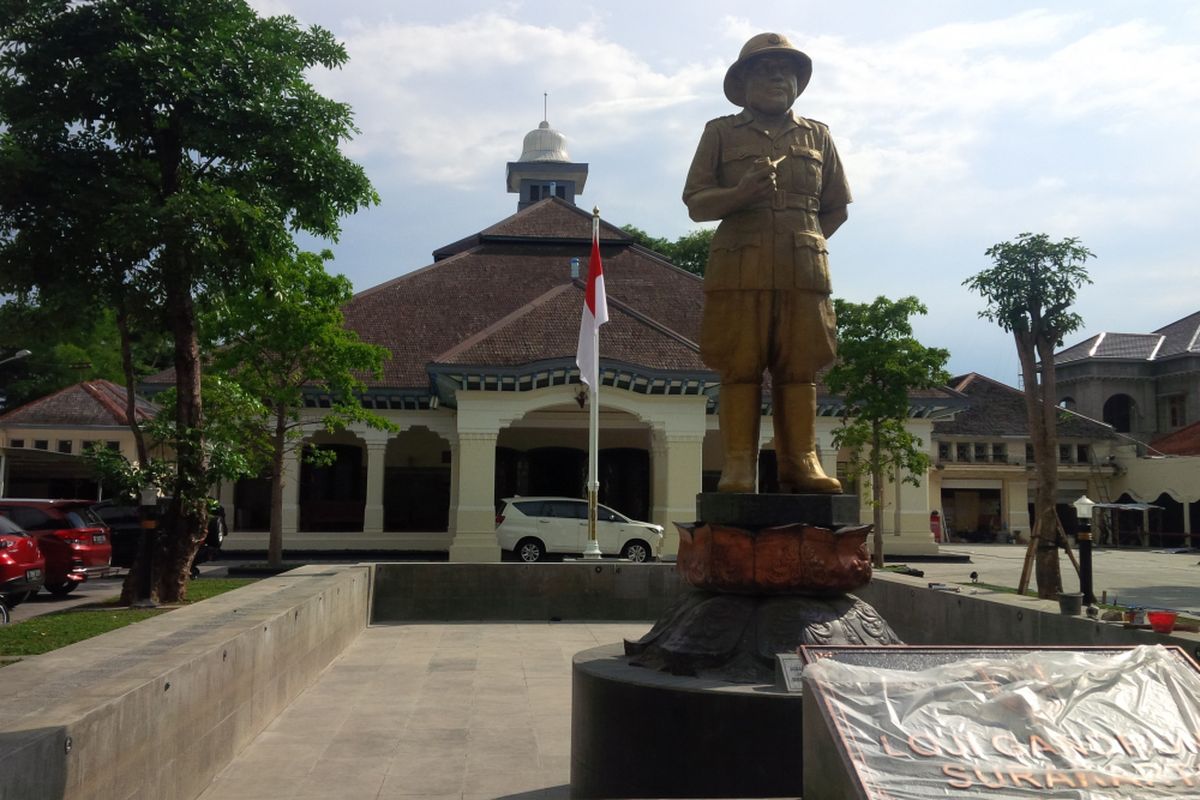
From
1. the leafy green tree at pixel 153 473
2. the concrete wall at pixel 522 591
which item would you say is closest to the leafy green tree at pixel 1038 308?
the concrete wall at pixel 522 591

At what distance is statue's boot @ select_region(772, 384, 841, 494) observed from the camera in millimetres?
6723

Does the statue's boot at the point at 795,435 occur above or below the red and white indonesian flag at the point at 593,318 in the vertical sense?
below

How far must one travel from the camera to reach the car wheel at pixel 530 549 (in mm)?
22756

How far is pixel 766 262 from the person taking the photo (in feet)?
21.8

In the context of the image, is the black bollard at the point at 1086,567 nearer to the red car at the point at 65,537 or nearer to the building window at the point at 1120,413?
the red car at the point at 65,537

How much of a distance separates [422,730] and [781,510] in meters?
3.35

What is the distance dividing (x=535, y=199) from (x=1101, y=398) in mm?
27586

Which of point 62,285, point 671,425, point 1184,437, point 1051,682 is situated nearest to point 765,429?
point 671,425

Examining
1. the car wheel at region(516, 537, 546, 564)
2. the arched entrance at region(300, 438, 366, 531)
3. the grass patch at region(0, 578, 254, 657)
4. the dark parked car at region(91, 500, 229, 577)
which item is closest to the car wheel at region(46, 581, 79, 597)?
the dark parked car at region(91, 500, 229, 577)

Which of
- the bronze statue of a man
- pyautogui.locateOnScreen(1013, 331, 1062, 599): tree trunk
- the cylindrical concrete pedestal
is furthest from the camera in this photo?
pyautogui.locateOnScreen(1013, 331, 1062, 599): tree trunk

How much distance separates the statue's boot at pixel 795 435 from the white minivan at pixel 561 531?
1584cm

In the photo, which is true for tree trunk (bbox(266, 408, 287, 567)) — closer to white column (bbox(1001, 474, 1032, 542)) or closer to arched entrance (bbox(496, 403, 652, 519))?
arched entrance (bbox(496, 403, 652, 519))

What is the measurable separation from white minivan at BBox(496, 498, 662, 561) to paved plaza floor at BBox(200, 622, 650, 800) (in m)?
10.2

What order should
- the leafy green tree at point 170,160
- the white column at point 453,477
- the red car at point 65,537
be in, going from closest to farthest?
the leafy green tree at point 170,160 < the red car at point 65,537 < the white column at point 453,477
